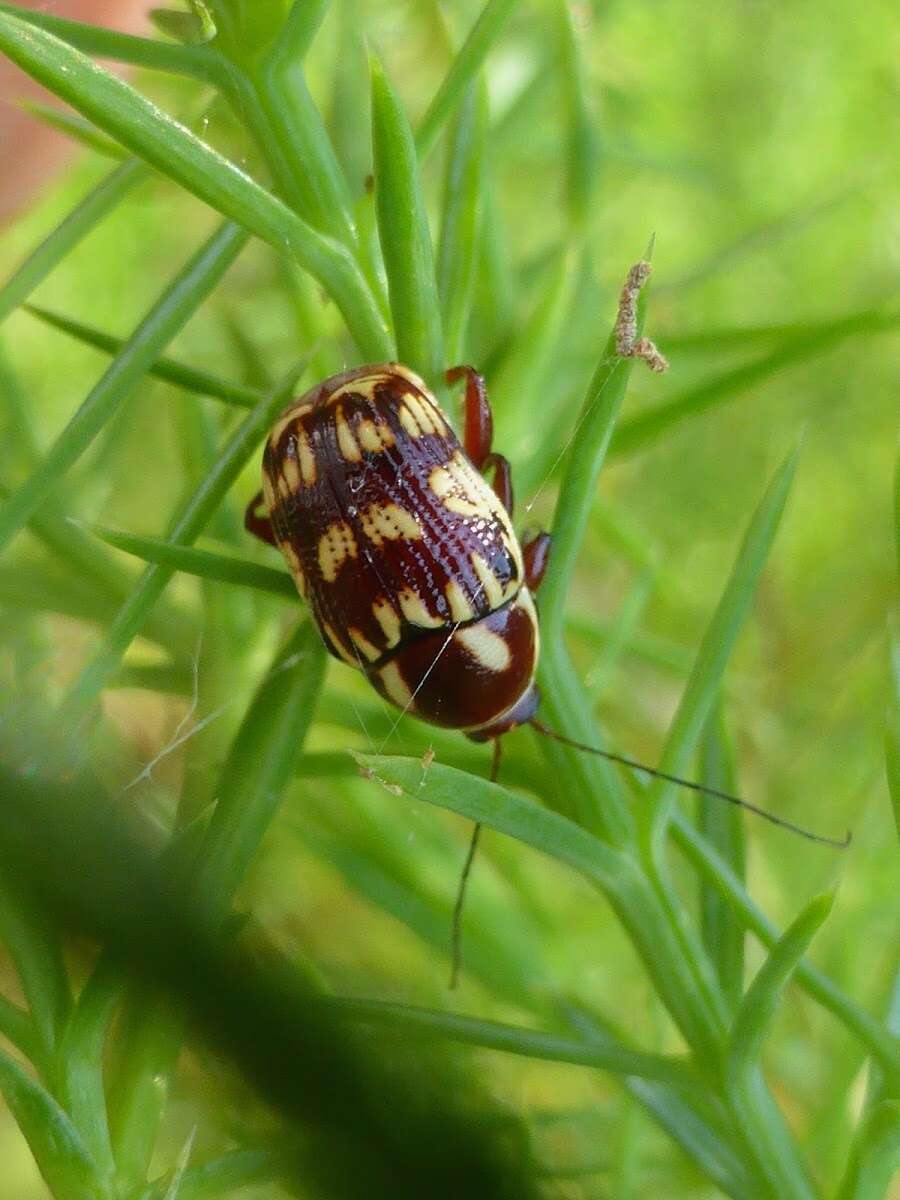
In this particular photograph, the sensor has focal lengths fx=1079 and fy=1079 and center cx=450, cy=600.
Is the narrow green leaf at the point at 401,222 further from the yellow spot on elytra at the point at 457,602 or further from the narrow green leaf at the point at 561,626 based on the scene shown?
the yellow spot on elytra at the point at 457,602

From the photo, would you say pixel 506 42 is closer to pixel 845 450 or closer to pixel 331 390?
pixel 331 390

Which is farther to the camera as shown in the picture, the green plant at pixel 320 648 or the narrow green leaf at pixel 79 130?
the narrow green leaf at pixel 79 130

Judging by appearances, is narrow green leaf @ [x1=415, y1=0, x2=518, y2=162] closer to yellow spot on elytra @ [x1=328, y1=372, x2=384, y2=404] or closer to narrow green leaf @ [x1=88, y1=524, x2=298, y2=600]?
yellow spot on elytra @ [x1=328, y1=372, x2=384, y2=404]

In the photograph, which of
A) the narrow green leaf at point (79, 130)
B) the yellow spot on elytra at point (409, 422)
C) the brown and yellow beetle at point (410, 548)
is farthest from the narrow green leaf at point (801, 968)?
the narrow green leaf at point (79, 130)

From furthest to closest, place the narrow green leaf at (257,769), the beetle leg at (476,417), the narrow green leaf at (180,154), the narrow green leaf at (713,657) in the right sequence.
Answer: the beetle leg at (476,417) → the narrow green leaf at (713,657) → the narrow green leaf at (257,769) → the narrow green leaf at (180,154)

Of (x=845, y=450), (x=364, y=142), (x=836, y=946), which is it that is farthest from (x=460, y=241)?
(x=845, y=450)

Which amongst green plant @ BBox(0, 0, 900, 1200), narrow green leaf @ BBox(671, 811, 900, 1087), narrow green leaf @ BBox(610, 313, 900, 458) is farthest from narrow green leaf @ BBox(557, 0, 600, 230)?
narrow green leaf @ BBox(671, 811, 900, 1087)
